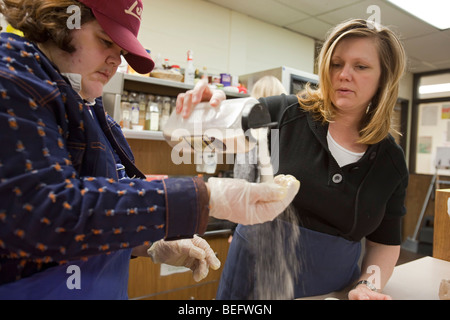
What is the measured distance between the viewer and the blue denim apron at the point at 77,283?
529mm

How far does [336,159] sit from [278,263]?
297mm

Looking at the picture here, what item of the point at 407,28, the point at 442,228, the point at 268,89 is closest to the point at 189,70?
the point at 268,89

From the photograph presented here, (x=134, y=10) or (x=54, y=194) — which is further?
(x=134, y=10)

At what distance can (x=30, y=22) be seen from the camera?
56 centimetres

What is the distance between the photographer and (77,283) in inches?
22.9

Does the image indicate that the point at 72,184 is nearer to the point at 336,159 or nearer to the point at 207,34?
the point at 336,159

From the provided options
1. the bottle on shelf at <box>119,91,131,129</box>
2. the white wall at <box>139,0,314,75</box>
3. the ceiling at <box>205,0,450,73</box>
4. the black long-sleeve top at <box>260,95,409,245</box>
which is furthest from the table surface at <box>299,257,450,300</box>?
the white wall at <box>139,0,314,75</box>

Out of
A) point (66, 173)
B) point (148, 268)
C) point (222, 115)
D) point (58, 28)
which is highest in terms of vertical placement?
point (58, 28)

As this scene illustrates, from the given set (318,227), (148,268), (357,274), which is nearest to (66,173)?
(318,227)

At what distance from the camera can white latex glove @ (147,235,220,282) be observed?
0.74 m
